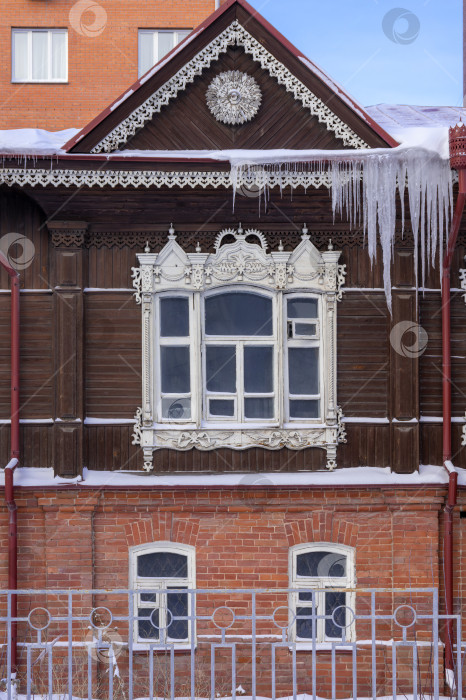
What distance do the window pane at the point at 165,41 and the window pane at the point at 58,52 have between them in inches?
83.7

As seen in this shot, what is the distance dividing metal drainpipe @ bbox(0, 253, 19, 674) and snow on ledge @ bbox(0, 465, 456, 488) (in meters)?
0.19

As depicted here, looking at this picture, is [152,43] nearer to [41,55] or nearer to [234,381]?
[41,55]

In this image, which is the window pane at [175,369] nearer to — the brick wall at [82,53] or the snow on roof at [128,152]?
the snow on roof at [128,152]

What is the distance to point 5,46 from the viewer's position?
16.7 metres

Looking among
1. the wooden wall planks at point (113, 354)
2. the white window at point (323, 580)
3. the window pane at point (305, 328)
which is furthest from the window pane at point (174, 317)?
the white window at point (323, 580)

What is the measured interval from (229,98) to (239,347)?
8.95ft

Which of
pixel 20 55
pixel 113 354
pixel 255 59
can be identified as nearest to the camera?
pixel 255 59

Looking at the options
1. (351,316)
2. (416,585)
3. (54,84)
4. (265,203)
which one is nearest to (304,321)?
(351,316)

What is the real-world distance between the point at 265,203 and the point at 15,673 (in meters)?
5.70

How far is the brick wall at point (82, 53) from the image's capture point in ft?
54.6

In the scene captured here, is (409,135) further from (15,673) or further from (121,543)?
(15,673)

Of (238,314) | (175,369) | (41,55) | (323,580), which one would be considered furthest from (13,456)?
(41,55)

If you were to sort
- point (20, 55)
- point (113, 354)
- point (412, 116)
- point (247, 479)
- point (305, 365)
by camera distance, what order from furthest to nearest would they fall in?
point (20, 55) → point (412, 116) → point (305, 365) → point (113, 354) → point (247, 479)

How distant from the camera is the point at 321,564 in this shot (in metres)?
8.48
